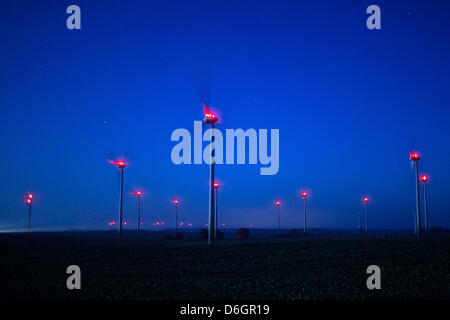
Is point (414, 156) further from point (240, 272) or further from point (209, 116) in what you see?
point (240, 272)

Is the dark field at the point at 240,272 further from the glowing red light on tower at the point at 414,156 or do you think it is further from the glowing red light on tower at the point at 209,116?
the glowing red light on tower at the point at 414,156

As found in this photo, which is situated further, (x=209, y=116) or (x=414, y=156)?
(x=414, y=156)

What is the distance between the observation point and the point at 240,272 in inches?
834

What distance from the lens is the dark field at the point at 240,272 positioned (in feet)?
51.0

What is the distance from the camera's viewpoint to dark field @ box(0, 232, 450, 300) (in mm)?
15539

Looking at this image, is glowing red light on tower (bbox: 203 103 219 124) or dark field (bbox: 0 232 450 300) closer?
dark field (bbox: 0 232 450 300)

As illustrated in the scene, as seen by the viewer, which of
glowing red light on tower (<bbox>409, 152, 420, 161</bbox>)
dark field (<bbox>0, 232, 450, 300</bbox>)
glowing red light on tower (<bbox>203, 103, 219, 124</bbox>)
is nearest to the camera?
dark field (<bbox>0, 232, 450, 300</bbox>)

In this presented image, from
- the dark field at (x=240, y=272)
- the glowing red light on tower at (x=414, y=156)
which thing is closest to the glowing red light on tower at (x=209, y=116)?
the dark field at (x=240, y=272)

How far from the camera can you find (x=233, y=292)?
15.8 m

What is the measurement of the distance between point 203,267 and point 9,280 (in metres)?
10.3

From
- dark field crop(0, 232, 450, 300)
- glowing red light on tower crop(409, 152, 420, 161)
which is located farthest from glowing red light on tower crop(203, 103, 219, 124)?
glowing red light on tower crop(409, 152, 420, 161)

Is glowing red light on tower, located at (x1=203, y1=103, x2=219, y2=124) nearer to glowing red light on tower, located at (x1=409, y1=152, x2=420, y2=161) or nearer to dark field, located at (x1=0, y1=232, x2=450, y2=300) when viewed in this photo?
dark field, located at (x1=0, y1=232, x2=450, y2=300)

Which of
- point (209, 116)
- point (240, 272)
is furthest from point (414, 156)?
point (240, 272)
